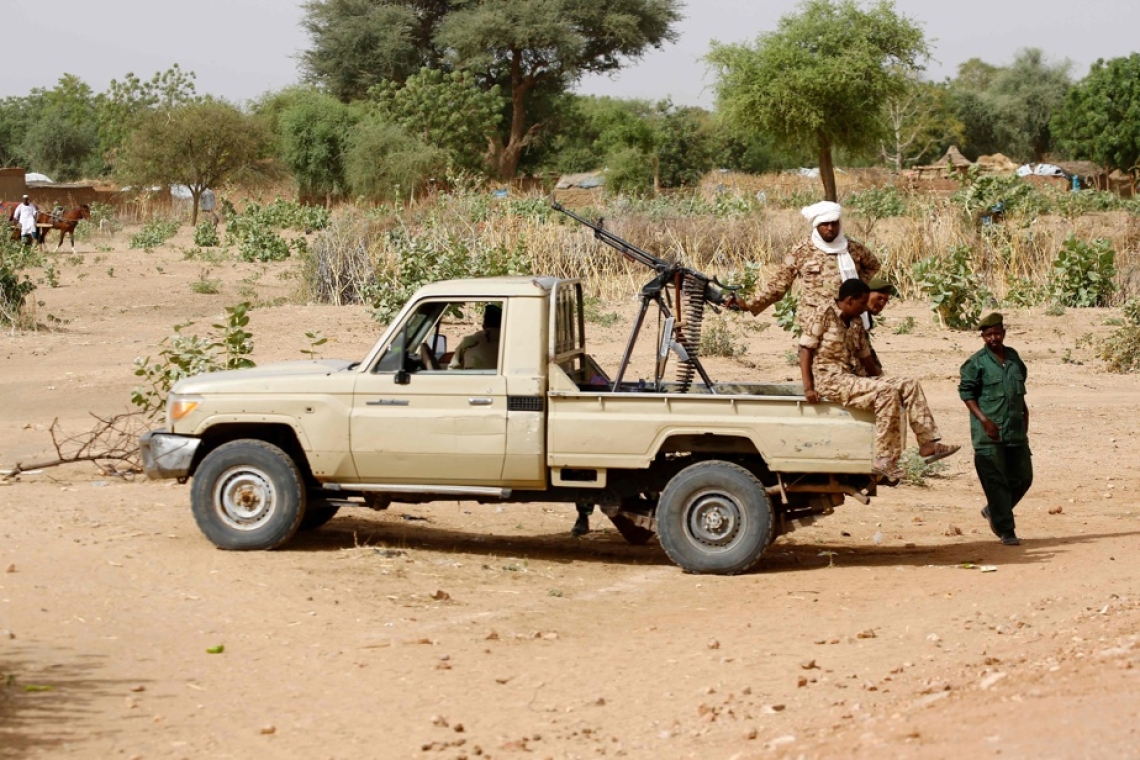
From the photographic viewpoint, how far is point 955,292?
2084cm

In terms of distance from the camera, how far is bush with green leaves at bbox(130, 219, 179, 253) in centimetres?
3634

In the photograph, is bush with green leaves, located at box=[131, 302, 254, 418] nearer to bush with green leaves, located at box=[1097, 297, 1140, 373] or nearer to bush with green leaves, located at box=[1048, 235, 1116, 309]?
bush with green leaves, located at box=[1097, 297, 1140, 373]

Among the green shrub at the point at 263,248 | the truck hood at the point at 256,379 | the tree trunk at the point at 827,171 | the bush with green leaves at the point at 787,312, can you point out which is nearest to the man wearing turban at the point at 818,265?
the truck hood at the point at 256,379

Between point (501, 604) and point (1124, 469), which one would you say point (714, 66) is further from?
point (501, 604)

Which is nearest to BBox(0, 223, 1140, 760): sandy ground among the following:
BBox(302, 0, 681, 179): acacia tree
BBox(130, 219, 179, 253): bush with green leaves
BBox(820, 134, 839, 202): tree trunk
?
BBox(130, 219, 179, 253): bush with green leaves

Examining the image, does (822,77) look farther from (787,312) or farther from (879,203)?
(787,312)

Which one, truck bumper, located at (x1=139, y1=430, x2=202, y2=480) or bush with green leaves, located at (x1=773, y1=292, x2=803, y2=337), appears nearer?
truck bumper, located at (x1=139, y1=430, x2=202, y2=480)

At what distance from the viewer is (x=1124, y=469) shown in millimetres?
12938

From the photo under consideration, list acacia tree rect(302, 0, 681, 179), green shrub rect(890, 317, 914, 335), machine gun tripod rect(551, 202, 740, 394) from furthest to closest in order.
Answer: acacia tree rect(302, 0, 681, 179) → green shrub rect(890, 317, 914, 335) → machine gun tripod rect(551, 202, 740, 394)

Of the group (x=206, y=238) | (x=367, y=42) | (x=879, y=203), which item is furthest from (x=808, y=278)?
(x=367, y=42)

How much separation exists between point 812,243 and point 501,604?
10.0 ft

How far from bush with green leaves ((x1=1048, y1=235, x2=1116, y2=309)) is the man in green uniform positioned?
14.1 meters

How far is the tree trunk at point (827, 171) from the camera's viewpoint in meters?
42.2

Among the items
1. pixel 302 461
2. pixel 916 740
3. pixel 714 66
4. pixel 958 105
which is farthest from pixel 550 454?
pixel 958 105
